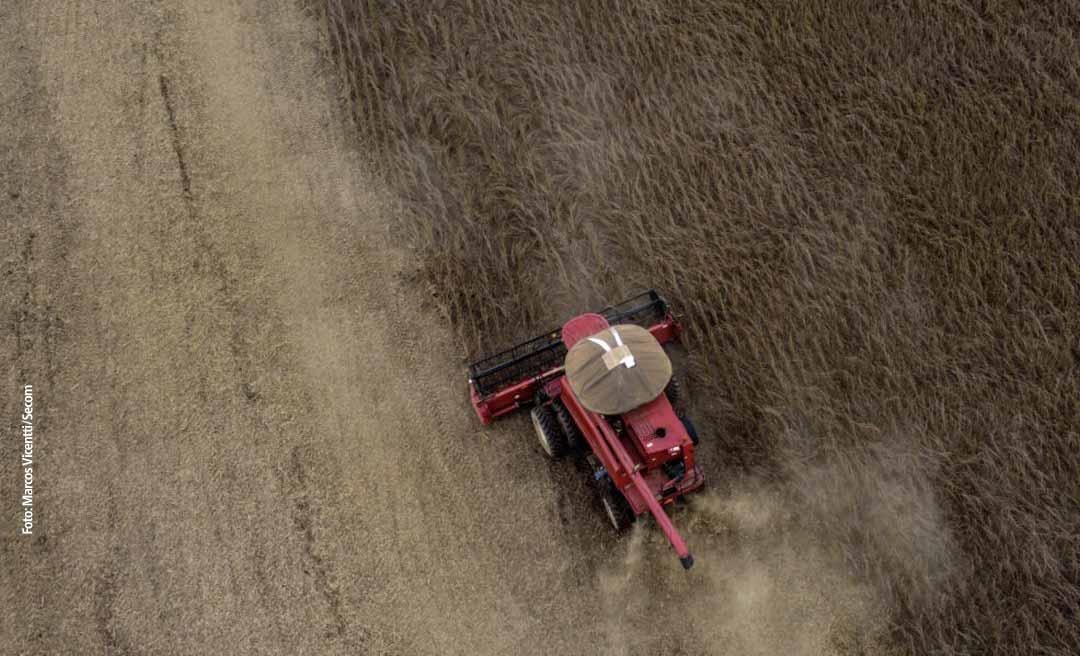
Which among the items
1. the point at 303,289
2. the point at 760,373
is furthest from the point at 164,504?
the point at 760,373

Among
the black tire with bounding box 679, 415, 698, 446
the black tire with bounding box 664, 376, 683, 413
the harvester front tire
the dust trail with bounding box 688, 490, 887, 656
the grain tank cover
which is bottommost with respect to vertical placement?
the dust trail with bounding box 688, 490, 887, 656

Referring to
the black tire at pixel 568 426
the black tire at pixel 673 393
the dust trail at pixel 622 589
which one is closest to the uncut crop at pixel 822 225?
the black tire at pixel 673 393

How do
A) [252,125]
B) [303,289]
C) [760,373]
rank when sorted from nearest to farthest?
[760,373] < [303,289] < [252,125]

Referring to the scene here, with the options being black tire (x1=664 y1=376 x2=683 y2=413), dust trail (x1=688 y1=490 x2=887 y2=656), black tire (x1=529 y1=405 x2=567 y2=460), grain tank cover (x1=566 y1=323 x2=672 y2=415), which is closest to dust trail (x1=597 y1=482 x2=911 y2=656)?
dust trail (x1=688 y1=490 x2=887 y2=656)

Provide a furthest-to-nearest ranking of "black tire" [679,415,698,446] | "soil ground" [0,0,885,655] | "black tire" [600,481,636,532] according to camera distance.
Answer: "black tire" [679,415,698,446] < "black tire" [600,481,636,532] < "soil ground" [0,0,885,655]

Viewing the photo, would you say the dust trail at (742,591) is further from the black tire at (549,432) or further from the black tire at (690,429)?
the black tire at (549,432)

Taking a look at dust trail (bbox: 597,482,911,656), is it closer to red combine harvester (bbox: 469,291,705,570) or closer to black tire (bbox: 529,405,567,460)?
red combine harvester (bbox: 469,291,705,570)

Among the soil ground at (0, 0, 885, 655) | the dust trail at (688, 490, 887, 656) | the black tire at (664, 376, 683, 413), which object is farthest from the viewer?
the black tire at (664, 376, 683, 413)

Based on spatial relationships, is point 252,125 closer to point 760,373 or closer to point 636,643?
point 760,373
